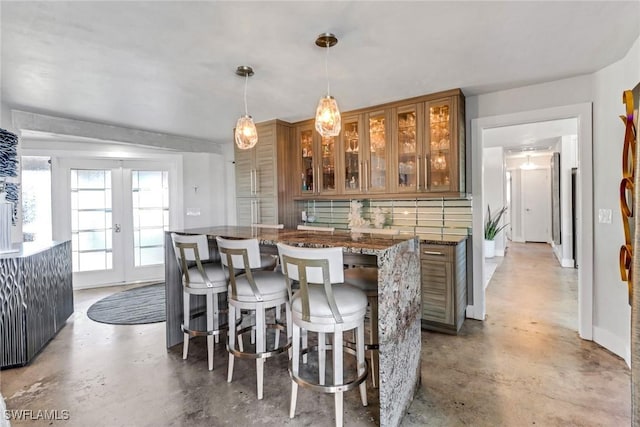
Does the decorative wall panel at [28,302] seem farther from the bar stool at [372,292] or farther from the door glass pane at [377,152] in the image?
the door glass pane at [377,152]

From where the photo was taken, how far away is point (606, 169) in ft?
8.87

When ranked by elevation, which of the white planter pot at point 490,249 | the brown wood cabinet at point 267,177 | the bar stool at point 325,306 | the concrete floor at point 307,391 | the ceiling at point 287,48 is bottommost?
the concrete floor at point 307,391

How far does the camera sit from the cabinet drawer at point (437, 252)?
2969mm

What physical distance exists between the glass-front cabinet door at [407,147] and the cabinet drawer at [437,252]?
0.65m

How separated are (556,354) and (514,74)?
237cm

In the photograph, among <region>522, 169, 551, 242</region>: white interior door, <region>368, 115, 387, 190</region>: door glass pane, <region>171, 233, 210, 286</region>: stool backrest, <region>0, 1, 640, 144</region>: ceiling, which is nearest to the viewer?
<region>0, 1, 640, 144</region>: ceiling

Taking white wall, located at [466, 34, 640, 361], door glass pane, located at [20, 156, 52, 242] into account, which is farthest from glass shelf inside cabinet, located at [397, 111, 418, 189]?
door glass pane, located at [20, 156, 52, 242]

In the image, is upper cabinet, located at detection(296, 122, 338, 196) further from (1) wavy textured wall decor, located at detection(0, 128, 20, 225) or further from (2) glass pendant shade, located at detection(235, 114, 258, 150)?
(1) wavy textured wall decor, located at detection(0, 128, 20, 225)

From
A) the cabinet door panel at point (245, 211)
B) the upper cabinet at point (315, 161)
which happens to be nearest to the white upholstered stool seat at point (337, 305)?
the upper cabinet at point (315, 161)

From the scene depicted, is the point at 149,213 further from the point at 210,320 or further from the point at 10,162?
the point at 210,320

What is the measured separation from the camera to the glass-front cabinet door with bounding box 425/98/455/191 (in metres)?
3.18

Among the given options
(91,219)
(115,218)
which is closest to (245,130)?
(115,218)

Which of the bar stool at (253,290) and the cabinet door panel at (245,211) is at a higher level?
the cabinet door panel at (245,211)

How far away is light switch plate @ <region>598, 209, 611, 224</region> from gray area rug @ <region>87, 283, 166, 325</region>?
4310 mm
